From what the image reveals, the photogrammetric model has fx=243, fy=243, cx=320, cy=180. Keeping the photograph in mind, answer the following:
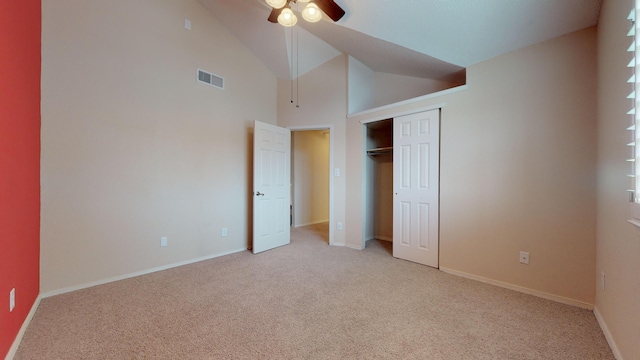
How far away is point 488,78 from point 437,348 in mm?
2671

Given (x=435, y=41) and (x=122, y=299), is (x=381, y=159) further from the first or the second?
(x=122, y=299)

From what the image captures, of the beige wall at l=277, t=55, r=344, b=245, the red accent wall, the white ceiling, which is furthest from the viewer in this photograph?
the beige wall at l=277, t=55, r=344, b=245

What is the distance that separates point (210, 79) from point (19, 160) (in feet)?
7.40

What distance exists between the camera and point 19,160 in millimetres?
1745

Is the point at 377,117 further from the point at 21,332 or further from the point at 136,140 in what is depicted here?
the point at 21,332

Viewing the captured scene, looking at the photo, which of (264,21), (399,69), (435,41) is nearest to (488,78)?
(435,41)

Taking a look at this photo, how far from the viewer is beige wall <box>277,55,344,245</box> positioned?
4.08 metres

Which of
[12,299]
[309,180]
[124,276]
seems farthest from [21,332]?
[309,180]

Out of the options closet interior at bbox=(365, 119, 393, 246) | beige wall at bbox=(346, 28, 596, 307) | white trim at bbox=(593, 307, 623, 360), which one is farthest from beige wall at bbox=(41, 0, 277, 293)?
white trim at bbox=(593, 307, 623, 360)

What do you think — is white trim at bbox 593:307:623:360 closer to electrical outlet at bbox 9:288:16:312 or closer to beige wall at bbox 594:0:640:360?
beige wall at bbox 594:0:640:360

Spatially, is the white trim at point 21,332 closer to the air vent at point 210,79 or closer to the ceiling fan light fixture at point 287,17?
the air vent at point 210,79

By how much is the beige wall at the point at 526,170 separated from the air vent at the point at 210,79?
9.76ft

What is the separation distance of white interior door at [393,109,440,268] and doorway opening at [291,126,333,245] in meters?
2.37

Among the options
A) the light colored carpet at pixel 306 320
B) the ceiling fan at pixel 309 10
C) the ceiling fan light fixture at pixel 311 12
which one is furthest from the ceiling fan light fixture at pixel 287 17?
the light colored carpet at pixel 306 320
